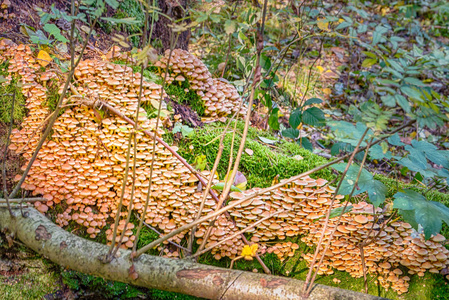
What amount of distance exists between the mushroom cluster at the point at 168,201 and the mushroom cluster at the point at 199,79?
0.69 meters

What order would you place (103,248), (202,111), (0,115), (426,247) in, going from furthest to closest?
1. (202,111)
2. (0,115)
3. (426,247)
4. (103,248)

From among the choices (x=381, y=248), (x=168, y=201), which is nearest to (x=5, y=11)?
(x=168, y=201)

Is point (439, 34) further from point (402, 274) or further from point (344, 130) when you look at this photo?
point (344, 130)

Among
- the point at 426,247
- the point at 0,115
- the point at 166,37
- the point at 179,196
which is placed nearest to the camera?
the point at 426,247

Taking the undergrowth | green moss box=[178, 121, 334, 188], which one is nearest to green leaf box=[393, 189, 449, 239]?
green moss box=[178, 121, 334, 188]

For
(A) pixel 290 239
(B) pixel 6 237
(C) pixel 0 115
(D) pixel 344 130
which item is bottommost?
(B) pixel 6 237

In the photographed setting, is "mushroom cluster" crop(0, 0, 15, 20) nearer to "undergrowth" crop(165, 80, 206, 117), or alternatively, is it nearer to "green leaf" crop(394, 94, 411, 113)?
"undergrowth" crop(165, 80, 206, 117)

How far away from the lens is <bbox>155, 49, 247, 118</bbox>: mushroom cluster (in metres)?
3.25

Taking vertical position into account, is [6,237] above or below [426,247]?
below

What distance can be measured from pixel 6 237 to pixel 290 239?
7.37ft

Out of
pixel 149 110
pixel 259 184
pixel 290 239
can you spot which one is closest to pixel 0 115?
pixel 149 110

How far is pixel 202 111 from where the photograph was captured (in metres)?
3.43

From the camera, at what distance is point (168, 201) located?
8.52ft

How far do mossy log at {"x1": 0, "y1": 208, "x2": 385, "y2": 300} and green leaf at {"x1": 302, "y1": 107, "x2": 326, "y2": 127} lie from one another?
1321 millimetres
